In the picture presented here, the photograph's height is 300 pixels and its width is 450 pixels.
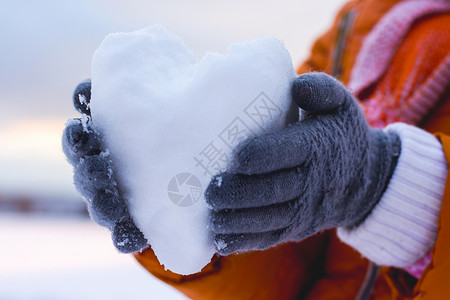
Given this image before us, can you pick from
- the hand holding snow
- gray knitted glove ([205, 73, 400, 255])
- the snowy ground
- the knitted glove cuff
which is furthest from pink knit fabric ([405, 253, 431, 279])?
the snowy ground

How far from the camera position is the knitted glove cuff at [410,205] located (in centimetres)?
50

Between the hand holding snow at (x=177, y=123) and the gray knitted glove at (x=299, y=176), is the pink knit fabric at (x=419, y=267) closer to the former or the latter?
the gray knitted glove at (x=299, y=176)

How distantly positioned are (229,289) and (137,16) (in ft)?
6.46

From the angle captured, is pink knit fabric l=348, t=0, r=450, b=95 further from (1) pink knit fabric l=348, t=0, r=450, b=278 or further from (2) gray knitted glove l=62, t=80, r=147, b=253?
(2) gray knitted glove l=62, t=80, r=147, b=253

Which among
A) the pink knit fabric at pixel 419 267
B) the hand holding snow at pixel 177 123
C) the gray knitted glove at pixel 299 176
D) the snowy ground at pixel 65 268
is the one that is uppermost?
the hand holding snow at pixel 177 123

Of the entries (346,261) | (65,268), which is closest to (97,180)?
(346,261)

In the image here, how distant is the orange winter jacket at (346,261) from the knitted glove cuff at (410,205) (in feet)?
0.12

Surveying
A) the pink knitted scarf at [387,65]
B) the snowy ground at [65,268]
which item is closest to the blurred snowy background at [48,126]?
the snowy ground at [65,268]

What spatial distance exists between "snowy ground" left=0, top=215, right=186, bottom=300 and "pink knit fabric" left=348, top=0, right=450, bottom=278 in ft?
3.91

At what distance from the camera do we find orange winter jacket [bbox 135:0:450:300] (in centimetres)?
58

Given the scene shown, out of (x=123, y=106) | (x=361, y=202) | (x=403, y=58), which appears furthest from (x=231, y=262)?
(x=403, y=58)

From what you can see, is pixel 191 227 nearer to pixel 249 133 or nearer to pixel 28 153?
pixel 249 133

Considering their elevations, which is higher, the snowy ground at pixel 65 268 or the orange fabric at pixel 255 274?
the orange fabric at pixel 255 274

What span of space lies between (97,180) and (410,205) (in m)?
0.39
